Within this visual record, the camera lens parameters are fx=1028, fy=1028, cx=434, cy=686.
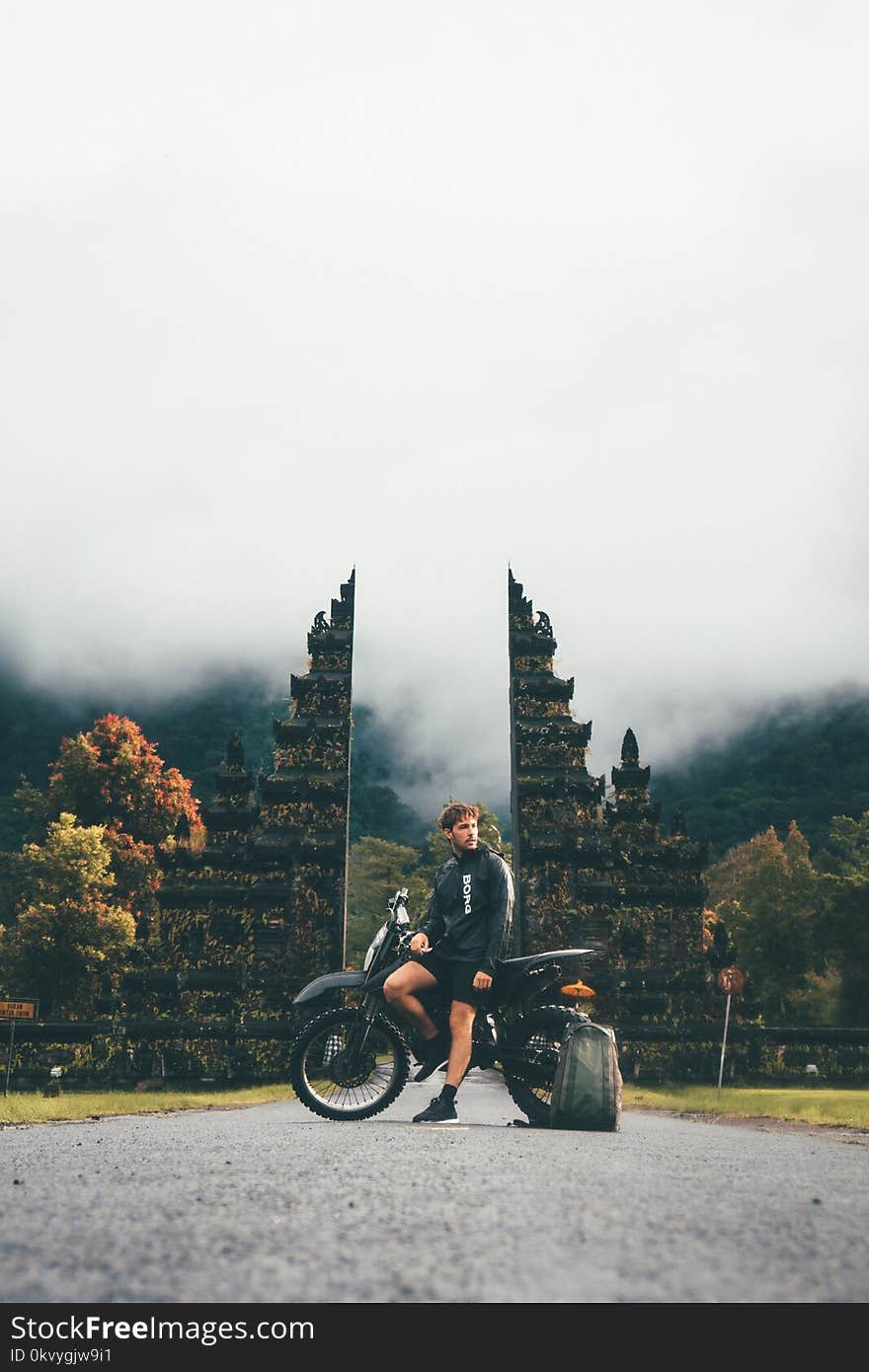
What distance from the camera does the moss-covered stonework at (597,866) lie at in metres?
25.1

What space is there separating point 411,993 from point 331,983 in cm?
79

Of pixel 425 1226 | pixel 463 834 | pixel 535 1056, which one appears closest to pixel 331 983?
pixel 535 1056

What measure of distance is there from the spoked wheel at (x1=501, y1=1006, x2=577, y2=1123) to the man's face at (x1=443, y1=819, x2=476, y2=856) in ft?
5.46

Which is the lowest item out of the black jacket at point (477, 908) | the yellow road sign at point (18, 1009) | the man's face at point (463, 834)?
the yellow road sign at point (18, 1009)

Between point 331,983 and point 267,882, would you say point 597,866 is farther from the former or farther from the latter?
point 331,983

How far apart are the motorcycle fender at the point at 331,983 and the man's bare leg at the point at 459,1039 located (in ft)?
2.73

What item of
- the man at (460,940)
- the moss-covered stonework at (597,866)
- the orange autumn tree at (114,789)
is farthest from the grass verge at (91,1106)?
the orange autumn tree at (114,789)

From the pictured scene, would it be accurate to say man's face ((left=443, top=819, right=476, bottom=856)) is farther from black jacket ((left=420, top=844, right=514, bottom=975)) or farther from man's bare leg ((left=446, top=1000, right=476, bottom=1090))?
man's bare leg ((left=446, top=1000, right=476, bottom=1090))

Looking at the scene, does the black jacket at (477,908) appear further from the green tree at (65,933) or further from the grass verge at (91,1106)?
the green tree at (65,933)

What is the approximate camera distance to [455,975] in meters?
6.94

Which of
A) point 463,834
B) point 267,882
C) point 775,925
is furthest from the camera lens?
point 775,925
